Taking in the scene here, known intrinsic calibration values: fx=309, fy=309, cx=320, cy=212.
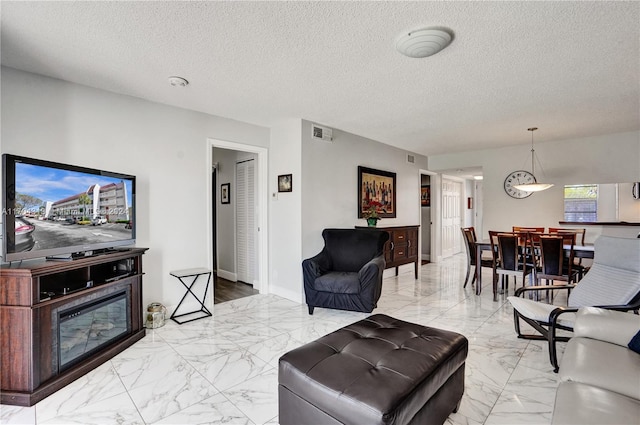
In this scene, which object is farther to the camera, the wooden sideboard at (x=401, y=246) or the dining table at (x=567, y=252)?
the wooden sideboard at (x=401, y=246)

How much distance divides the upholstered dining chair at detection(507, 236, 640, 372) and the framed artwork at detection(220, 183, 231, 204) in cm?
Answer: 421

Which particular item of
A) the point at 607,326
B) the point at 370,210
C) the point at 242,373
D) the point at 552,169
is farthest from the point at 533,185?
the point at 242,373

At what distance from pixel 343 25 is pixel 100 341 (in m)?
3.01

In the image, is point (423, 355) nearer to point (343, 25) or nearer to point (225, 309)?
point (343, 25)

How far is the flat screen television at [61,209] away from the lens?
6.70 ft

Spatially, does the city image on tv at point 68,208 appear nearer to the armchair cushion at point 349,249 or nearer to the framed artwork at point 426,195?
the armchair cushion at point 349,249

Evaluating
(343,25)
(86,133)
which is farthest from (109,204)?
(343,25)

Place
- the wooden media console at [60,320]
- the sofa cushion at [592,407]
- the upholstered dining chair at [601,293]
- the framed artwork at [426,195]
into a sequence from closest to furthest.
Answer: the sofa cushion at [592,407] < the wooden media console at [60,320] < the upholstered dining chair at [601,293] < the framed artwork at [426,195]

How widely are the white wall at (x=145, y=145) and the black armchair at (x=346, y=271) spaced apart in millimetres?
1385

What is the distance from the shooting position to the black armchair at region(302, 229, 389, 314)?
11.1 ft

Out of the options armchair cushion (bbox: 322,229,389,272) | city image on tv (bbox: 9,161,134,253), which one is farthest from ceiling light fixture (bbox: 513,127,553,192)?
city image on tv (bbox: 9,161,134,253)

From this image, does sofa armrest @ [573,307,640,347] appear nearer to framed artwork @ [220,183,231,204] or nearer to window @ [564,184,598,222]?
window @ [564,184,598,222]

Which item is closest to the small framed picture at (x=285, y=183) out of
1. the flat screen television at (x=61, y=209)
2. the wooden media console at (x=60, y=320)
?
the flat screen television at (x=61, y=209)

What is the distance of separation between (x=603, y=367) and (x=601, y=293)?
1.45m
